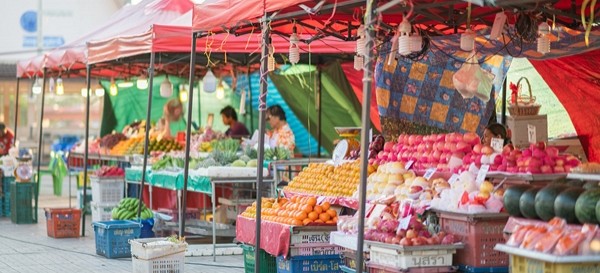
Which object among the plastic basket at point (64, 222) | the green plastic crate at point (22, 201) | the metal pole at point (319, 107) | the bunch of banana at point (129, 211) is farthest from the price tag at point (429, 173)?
the green plastic crate at point (22, 201)

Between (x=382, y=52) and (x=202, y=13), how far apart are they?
265cm

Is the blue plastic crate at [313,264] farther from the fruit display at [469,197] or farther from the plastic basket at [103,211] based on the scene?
the plastic basket at [103,211]

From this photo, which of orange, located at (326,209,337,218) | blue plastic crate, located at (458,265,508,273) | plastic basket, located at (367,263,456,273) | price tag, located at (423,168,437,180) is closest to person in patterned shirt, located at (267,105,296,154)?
orange, located at (326,209,337,218)

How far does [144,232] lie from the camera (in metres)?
14.4

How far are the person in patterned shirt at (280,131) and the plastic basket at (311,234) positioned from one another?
5.96 meters

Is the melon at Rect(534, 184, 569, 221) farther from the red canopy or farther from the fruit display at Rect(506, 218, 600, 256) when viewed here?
the red canopy

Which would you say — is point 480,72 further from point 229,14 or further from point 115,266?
point 115,266

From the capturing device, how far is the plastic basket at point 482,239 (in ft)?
26.5

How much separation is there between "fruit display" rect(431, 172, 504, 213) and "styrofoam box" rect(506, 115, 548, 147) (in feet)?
14.2

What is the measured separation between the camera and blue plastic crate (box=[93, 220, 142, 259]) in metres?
13.7

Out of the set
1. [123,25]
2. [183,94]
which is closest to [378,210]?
[123,25]

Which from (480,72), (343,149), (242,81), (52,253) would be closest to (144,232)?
(52,253)

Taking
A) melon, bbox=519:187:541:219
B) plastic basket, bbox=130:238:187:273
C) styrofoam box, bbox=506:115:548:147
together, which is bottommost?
plastic basket, bbox=130:238:187:273

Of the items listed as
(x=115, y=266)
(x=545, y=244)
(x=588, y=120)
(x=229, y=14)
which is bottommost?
(x=115, y=266)
